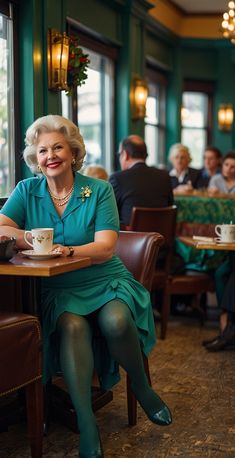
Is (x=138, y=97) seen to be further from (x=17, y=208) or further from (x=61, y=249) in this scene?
(x=61, y=249)

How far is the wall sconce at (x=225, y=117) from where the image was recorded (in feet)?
29.3

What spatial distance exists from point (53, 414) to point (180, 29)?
672 centimetres

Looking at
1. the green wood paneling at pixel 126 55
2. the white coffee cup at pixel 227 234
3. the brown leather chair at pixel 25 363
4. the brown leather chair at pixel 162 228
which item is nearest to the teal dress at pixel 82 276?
the brown leather chair at pixel 25 363

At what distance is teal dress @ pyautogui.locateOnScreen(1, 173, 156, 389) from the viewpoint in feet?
8.20

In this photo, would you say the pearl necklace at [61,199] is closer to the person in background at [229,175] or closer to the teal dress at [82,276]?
the teal dress at [82,276]

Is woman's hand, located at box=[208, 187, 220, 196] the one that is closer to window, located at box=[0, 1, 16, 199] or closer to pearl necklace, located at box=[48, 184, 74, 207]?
window, located at box=[0, 1, 16, 199]

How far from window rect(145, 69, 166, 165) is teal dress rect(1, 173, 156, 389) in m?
5.27

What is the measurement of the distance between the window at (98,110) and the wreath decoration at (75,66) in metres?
1.23

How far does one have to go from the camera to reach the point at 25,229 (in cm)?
266

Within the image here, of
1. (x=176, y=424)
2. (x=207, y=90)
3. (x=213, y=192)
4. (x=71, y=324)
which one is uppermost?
(x=207, y=90)

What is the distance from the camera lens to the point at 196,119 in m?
9.12

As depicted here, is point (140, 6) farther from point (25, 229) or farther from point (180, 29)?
point (25, 229)

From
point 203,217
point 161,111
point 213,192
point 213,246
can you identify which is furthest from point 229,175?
point 161,111

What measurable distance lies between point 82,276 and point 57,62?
2228 millimetres
